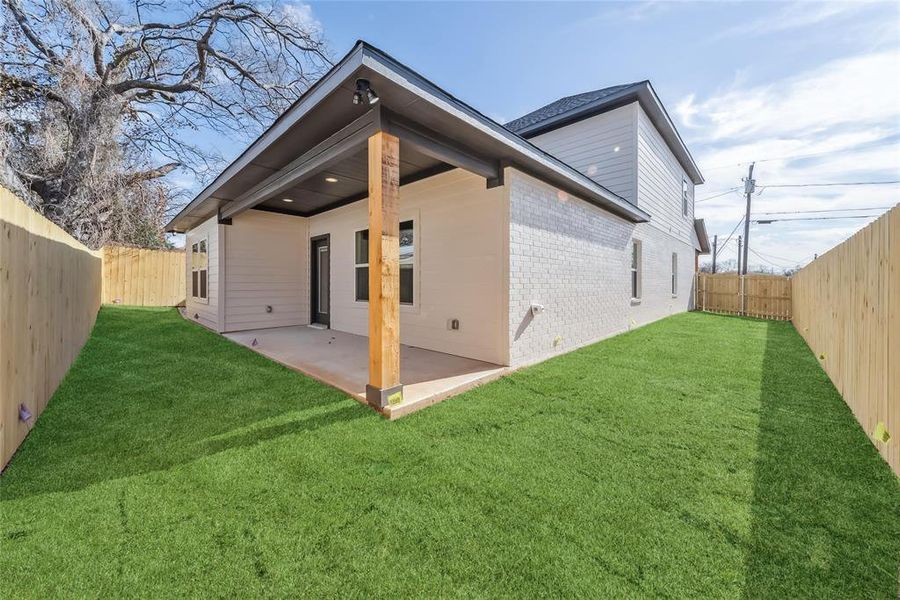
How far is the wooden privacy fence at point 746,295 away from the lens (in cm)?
1143

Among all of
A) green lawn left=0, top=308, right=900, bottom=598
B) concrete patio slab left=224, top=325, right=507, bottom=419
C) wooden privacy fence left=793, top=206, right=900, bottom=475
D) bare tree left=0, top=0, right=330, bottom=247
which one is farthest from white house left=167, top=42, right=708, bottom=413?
bare tree left=0, top=0, right=330, bottom=247

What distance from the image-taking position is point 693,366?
487 centimetres

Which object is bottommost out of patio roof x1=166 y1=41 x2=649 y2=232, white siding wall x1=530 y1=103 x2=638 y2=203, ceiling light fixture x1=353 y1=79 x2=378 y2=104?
ceiling light fixture x1=353 y1=79 x2=378 y2=104

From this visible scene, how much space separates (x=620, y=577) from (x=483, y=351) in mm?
3507

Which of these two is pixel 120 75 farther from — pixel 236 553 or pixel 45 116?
pixel 236 553

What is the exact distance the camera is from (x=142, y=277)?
479 inches

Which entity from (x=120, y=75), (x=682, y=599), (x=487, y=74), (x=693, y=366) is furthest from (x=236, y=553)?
(x=120, y=75)

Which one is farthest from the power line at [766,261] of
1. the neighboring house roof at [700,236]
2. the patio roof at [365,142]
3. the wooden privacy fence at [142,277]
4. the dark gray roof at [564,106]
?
the wooden privacy fence at [142,277]

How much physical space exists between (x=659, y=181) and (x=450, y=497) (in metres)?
10.8

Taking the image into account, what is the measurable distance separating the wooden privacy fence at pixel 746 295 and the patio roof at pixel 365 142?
29.8 ft

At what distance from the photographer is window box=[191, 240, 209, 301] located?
8648mm

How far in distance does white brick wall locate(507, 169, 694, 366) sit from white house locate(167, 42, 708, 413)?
3cm

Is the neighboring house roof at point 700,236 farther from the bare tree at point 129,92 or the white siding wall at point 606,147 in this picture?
the bare tree at point 129,92

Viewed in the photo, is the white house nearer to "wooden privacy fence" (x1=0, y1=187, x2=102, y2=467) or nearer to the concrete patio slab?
the concrete patio slab
